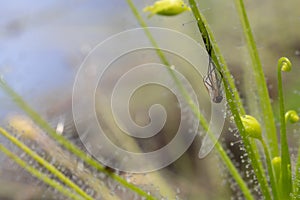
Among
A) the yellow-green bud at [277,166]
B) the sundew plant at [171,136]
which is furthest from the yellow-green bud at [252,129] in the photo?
the yellow-green bud at [277,166]

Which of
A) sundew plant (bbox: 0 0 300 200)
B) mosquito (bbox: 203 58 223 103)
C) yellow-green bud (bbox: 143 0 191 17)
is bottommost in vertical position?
sundew plant (bbox: 0 0 300 200)

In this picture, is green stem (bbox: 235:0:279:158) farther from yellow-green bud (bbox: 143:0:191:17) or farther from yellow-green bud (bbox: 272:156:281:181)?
yellow-green bud (bbox: 143:0:191:17)

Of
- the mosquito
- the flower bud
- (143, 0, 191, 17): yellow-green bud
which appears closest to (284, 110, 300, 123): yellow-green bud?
the flower bud

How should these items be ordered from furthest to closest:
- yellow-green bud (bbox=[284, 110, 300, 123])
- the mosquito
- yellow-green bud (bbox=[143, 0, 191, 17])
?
yellow-green bud (bbox=[284, 110, 300, 123]), the mosquito, yellow-green bud (bbox=[143, 0, 191, 17])

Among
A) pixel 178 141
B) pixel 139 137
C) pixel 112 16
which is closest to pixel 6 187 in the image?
pixel 139 137

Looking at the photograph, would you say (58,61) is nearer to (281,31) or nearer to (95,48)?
(95,48)

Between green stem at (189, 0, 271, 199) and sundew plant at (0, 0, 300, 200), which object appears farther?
sundew plant at (0, 0, 300, 200)

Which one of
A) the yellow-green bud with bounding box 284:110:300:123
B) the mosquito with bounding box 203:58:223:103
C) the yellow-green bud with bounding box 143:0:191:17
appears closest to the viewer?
the yellow-green bud with bounding box 143:0:191:17

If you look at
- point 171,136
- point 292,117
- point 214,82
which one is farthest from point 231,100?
point 171,136
